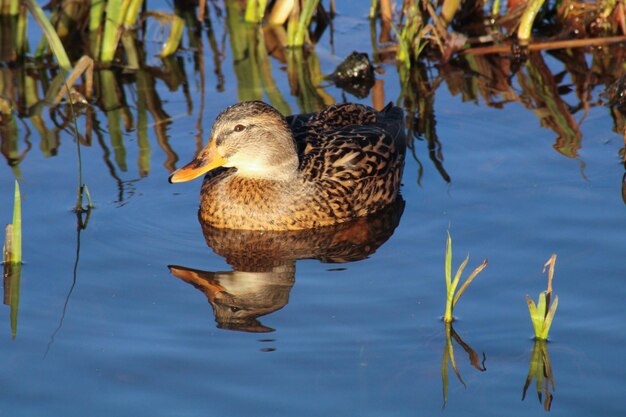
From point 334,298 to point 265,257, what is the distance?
1020mm

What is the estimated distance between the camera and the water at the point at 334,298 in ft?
20.2

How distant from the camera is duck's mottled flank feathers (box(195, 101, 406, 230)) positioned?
343 inches

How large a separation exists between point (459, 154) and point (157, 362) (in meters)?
4.14

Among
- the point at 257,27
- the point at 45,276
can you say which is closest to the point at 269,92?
the point at 257,27

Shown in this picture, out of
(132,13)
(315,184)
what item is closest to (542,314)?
(315,184)

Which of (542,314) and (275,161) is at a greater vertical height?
(275,161)

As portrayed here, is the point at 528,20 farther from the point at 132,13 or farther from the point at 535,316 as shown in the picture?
the point at 535,316

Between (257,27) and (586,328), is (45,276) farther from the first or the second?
(257,27)

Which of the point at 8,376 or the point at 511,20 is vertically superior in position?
the point at 511,20

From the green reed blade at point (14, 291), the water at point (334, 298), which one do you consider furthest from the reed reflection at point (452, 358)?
the green reed blade at point (14, 291)

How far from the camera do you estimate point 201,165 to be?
28.2 feet

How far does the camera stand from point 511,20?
39.8ft

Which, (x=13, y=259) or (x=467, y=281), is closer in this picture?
(x=467, y=281)

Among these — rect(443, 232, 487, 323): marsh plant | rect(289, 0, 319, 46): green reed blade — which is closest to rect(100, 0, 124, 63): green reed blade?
rect(289, 0, 319, 46): green reed blade
